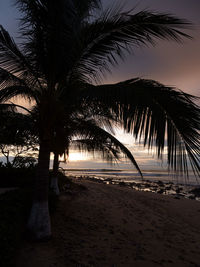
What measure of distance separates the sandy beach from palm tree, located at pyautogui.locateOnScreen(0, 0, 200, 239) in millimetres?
616

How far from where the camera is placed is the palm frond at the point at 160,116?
81.3 inches

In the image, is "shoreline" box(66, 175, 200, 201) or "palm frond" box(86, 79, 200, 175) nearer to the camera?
"palm frond" box(86, 79, 200, 175)

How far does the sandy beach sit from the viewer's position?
331 centimetres

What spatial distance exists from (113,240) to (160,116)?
12.3ft

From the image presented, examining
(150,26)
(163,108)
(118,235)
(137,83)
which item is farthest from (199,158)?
(118,235)

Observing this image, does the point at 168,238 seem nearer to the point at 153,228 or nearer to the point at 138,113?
the point at 153,228

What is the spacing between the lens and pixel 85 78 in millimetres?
4223

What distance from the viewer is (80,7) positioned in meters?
3.70

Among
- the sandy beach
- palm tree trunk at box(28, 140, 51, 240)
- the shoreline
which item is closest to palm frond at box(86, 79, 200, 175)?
palm tree trunk at box(28, 140, 51, 240)

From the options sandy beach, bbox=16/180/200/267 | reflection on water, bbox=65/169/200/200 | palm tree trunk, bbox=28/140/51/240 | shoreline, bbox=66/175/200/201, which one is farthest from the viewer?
reflection on water, bbox=65/169/200/200

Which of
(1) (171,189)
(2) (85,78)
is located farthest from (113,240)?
(1) (171,189)

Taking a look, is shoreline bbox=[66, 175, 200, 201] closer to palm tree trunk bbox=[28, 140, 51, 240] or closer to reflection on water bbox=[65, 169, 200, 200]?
reflection on water bbox=[65, 169, 200, 200]

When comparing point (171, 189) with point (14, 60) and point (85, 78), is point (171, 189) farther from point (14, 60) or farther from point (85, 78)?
point (14, 60)

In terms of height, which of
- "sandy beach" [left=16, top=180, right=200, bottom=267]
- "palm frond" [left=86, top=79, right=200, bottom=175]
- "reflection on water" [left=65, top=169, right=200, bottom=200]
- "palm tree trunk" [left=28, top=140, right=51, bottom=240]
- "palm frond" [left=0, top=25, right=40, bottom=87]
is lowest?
"reflection on water" [left=65, top=169, right=200, bottom=200]
